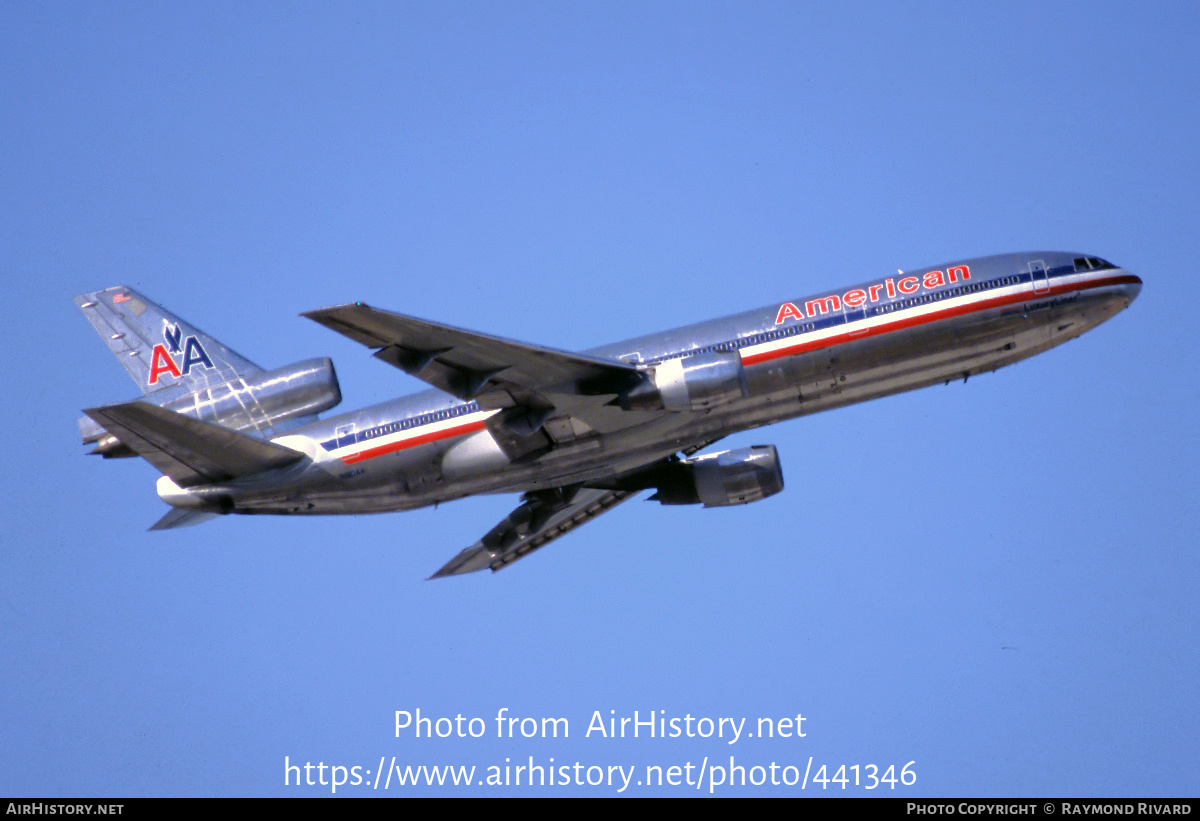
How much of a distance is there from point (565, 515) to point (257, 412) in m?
11.5

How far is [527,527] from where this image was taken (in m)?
48.6

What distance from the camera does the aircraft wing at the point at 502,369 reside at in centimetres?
3712

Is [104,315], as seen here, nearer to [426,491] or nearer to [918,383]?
[426,491]

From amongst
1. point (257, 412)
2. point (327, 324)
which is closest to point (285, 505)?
point (257, 412)

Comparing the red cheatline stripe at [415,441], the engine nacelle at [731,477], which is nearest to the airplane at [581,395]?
the red cheatline stripe at [415,441]

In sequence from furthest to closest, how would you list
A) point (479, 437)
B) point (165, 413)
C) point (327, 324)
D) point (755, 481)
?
point (755, 481)
point (479, 437)
point (165, 413)
point (327, 324)

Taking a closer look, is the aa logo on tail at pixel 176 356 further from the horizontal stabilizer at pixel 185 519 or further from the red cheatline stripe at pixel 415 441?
the red cheatline stripe at pixel 415 441

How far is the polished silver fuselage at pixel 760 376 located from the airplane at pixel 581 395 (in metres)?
0.06

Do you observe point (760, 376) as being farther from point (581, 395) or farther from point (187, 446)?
point (187, 446)

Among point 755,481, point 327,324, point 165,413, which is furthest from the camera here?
point 755,481

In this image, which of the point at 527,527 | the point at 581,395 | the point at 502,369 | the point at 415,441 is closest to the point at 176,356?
the point at 415,441

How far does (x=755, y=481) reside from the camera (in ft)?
152

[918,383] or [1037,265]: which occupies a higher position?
[1037,265]

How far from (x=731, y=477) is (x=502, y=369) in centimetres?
1045
